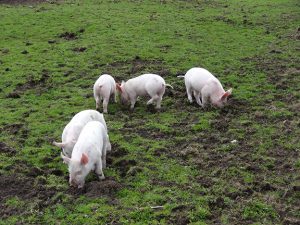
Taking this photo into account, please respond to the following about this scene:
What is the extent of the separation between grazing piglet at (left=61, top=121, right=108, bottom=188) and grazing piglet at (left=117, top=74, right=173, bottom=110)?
3.49 meters

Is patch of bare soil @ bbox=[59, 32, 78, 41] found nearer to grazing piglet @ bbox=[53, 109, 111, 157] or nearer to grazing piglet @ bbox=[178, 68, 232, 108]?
grazing piglet @ bbox=[178, 68, 232, 108]

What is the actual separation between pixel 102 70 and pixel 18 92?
3.05 m

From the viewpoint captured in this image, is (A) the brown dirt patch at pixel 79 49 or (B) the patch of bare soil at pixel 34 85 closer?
(B) the patch of bare soil at pixel 34 85

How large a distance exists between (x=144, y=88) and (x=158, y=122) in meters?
1.16

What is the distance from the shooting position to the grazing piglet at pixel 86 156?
8.05 metres

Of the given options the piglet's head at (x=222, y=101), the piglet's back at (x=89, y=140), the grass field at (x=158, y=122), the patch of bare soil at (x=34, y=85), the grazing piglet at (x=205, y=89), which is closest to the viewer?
the grass field at (x=158, y=122)

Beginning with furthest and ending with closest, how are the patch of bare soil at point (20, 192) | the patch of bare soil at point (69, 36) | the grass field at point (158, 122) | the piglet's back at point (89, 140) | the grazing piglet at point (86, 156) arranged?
the patch of bare soil at point (69, 36) → the piglet's back at point (89, 140) → the grazing piglet at point (86, 156) → the patch of bare soil at point (20, 192) → the grass field at point (158, 122)

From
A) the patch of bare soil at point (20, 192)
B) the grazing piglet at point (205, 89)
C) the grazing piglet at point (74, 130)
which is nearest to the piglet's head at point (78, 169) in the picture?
the patch of bare soil at point (20, 192)

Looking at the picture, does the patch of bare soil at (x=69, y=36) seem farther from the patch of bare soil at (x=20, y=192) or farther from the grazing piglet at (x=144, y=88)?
the patch of bare soil at (x=20, y=192)

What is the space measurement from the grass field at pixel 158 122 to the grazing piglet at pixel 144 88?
338 millimetres

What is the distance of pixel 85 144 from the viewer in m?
8.32

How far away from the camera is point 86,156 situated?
799cm

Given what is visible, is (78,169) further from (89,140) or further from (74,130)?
(74,130)

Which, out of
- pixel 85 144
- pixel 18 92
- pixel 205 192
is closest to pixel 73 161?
pixel 85 144
